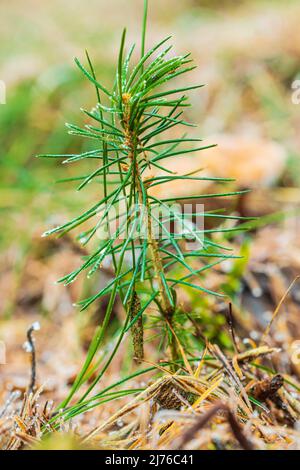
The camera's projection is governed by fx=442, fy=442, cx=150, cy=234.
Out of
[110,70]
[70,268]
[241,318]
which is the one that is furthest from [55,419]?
[110,70]

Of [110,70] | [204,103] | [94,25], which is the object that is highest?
[94,25]

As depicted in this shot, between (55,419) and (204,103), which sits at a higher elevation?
(204,103)

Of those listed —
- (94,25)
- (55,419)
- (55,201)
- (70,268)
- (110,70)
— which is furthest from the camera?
(94,25)

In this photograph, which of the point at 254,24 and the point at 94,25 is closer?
the point at 254,24

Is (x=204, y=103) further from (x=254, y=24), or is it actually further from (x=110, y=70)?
(x=254, y=24)

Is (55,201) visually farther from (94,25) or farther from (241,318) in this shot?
(94,25)

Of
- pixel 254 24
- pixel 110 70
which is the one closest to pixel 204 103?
pixel 110 70
